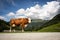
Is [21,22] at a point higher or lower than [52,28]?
higher

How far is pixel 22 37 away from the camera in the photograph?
140 inches

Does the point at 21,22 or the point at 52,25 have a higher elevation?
the point at 21,22

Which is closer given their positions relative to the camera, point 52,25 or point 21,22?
point 52,25

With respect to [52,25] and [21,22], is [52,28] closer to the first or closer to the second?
[52,25]

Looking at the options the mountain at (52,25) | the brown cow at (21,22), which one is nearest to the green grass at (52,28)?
the mountain at (52,25)

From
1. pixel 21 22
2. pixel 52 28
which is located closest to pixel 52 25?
pixel 52 28

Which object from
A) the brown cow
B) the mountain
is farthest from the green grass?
the brown cow

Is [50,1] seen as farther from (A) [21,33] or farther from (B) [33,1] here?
(A) [21,33]

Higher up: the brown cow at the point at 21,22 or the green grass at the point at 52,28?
the brown cow at the point at 21,22

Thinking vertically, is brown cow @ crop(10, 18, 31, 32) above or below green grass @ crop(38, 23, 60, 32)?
above

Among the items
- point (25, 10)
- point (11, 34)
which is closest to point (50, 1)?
point (25, 10)

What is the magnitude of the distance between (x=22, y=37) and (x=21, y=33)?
279 millimetres

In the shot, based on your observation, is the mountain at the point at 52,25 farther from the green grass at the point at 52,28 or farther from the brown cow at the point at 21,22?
the brown cow at the point at 21,22

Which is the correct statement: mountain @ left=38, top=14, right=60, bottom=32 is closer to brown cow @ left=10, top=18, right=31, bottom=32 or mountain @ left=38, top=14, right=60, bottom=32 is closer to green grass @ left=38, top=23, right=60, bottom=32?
green grass @ left=38, top=23, right=60, bottom=32
